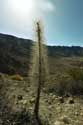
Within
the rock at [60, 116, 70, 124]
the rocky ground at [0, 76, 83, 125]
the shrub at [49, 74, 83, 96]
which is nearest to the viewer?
the rocky ground at [0, 76, 83, 125]

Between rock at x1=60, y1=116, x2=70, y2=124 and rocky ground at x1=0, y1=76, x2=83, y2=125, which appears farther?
rock at x1=60, y1=116, x2=70, y2=124

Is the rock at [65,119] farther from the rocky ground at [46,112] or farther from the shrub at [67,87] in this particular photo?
the shrub at [67,87]

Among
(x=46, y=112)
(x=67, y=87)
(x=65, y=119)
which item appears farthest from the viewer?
(x=67, y=87)

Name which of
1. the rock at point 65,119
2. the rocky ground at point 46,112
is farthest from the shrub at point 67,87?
the rock at point 65,119

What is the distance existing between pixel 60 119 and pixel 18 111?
5.46 ft

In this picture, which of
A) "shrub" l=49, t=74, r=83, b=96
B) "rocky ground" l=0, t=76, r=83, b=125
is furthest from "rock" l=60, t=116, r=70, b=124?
"shrub" l=49, t=74, r=83, b=96

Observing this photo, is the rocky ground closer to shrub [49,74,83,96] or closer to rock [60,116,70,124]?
rock [60,116,70,124]

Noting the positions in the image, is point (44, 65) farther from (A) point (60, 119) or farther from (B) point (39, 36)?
(A) point (60, 119)

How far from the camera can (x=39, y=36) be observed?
33.0ft

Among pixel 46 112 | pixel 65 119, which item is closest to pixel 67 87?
pixel 46 112

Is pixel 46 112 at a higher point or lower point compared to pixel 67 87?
lower

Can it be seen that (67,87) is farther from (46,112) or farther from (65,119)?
(65,119)

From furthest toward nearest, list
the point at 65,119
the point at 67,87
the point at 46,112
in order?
the point at 67,87, the point at 46,112, the point at 65,119

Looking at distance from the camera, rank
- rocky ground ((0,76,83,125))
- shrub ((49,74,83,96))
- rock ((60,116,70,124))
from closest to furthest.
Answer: rocky ground ((0,76,83,125))
rock ((60,116,70,124))
shrub ((49,74,83,96))
